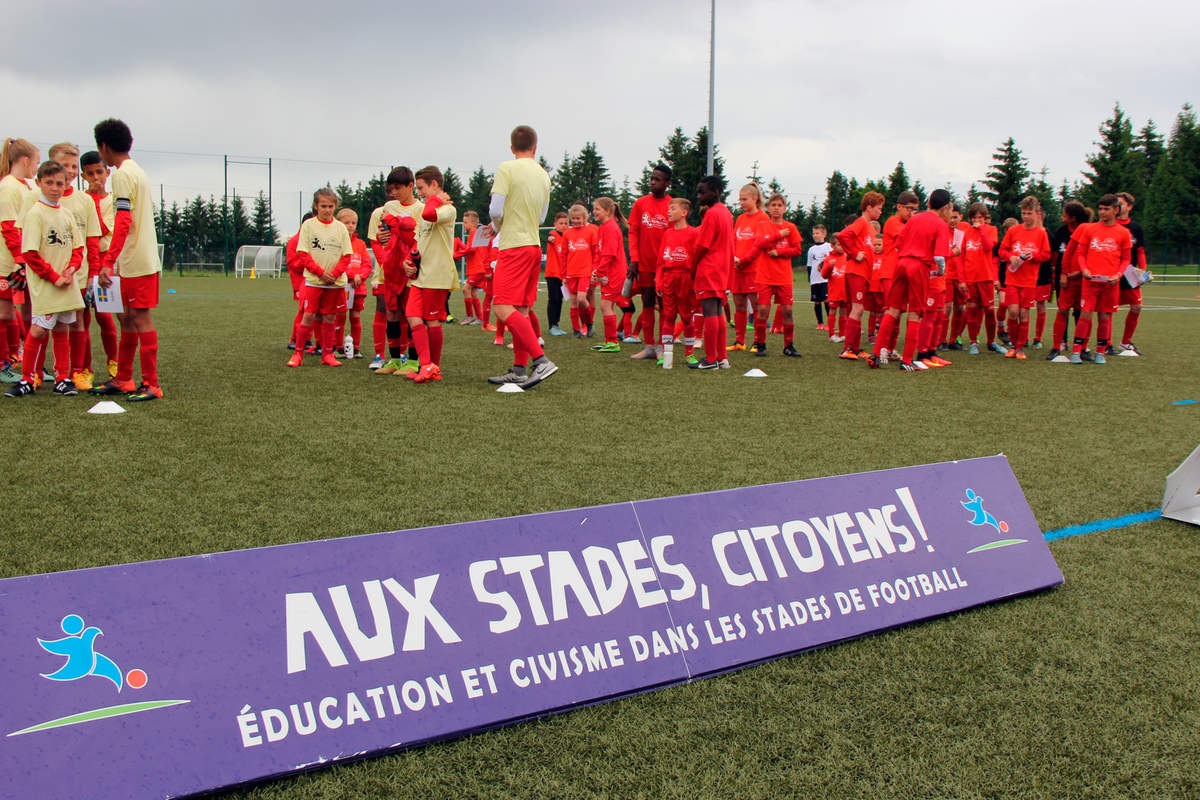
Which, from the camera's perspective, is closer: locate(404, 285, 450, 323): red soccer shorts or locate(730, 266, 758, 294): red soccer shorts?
locate(404, 285, 450, 323): red soccer shorts

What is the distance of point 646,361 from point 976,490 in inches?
263

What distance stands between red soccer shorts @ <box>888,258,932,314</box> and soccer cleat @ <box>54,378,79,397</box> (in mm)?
7789

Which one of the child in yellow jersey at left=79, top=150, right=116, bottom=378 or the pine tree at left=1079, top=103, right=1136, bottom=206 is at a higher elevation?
the pine tree at left=1079, top=103, right=1136, bottom=206

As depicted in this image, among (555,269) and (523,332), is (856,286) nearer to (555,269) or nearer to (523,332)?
(555,269)

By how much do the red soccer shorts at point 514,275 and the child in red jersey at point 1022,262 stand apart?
261 inches

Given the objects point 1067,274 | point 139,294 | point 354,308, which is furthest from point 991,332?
point 139,294

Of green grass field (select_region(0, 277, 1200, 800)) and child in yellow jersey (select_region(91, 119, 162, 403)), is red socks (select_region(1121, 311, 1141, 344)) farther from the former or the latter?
child in yellow jersey (select_region(91, 119, 162, 403))

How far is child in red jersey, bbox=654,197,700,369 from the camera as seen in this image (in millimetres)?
8852

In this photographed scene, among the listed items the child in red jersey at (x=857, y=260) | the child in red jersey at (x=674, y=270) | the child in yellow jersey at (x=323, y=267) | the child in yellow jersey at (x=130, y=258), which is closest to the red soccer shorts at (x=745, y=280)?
the child in red jersey at (x=674, y=270)

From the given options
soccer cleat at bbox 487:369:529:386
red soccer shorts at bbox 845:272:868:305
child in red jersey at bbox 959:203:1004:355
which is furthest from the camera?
child in red jersey at bbox 959:203:1004:355

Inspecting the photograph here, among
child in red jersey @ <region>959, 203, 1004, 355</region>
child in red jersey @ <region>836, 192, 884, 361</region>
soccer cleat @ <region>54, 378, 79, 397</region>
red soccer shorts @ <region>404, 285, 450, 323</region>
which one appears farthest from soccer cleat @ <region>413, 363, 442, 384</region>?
child in red jersey @ <region>959, 203, 1004, 355</region>

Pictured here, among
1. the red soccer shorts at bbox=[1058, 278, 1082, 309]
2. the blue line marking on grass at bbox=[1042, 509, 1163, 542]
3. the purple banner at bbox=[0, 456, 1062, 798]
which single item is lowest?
the blue line marking on grass at bbox=[1042, 509, 1163, 542]

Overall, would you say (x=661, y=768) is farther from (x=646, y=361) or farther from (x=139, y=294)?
(x=646, y=361)

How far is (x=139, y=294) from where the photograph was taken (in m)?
6.08
